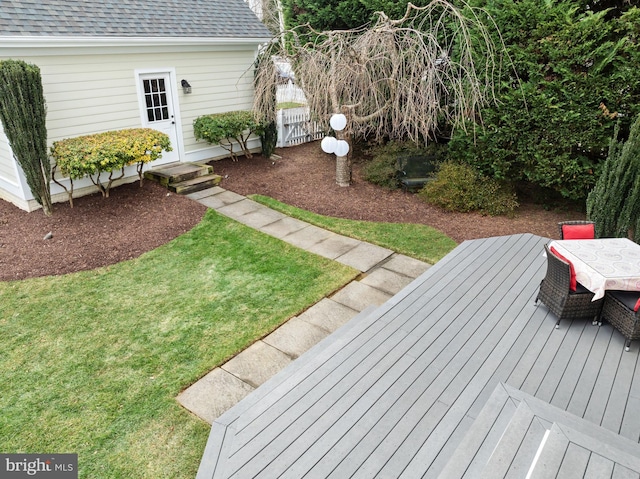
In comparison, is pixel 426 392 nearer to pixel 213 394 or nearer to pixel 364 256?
pixel 213 394

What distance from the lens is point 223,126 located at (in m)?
10.2

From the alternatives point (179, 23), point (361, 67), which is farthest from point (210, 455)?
point (179, 23)

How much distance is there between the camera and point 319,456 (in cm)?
304

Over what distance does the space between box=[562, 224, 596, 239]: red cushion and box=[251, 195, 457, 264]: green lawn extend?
76.9 inches

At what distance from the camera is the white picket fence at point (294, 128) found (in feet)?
42.4

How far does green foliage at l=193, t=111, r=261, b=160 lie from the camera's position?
1022 cm

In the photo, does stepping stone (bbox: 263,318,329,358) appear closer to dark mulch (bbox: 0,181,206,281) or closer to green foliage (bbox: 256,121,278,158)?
dark mulch (bbox: 0,181,206,281)

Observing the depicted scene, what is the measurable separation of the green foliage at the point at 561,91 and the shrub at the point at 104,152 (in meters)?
6.41

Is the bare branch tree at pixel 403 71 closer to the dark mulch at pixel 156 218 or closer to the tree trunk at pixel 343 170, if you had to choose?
the tree trunk at pixel 343 170

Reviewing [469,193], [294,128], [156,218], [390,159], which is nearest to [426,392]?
[469,193]

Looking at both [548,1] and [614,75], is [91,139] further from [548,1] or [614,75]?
[614,75]

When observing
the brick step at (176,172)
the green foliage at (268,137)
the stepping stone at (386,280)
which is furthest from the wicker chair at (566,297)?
the green foliage at (268,137)

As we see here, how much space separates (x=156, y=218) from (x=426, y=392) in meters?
6.22

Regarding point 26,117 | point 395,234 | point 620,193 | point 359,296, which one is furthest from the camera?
point 395,234
